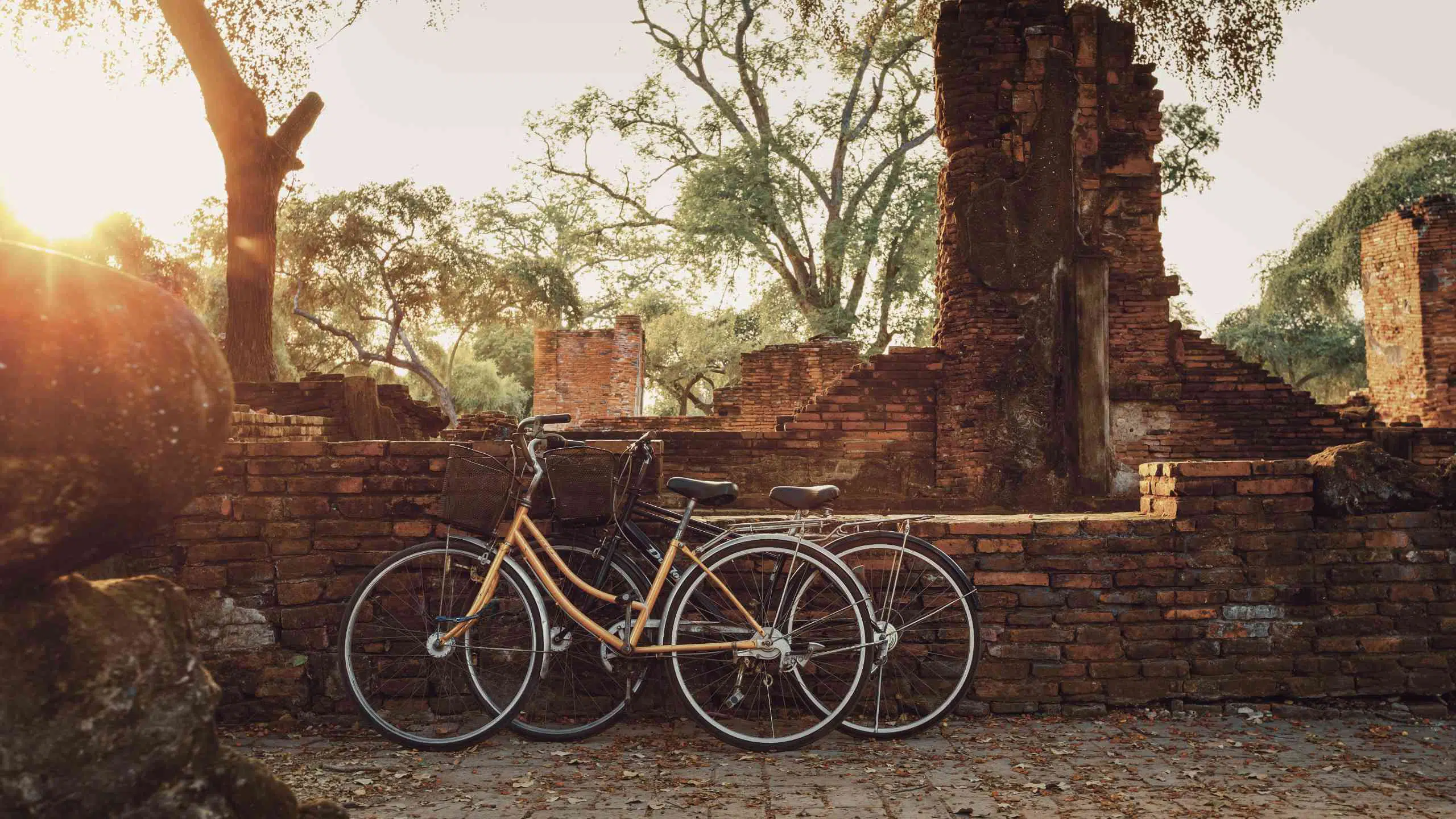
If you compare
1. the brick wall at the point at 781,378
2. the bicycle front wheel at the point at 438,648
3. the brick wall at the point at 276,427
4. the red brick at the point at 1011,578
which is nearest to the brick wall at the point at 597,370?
the brick wall at the point at 781,378

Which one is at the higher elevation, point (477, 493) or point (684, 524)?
point (477, 493)

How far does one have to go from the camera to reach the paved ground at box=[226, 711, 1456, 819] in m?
3.08

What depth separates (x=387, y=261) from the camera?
88.7 feet

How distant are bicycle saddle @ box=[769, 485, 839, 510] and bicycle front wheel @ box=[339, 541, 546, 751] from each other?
3.13 feet

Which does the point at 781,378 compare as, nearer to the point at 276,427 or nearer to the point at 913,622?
the point at 276,427

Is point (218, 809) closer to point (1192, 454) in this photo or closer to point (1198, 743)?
point (1198, 743)

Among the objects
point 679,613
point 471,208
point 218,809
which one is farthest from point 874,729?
point 471,208

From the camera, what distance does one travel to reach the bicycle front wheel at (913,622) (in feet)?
13.0

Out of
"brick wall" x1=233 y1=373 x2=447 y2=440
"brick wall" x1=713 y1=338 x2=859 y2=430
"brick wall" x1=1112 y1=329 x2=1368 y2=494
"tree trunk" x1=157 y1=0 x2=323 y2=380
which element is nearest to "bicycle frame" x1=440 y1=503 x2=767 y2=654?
"brick wall" x1=233 y1=373 x2=447 y2=440

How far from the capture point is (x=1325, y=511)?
4.33 metres

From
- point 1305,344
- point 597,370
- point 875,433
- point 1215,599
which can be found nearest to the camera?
point 1215,599

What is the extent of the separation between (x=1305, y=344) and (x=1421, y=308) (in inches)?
696

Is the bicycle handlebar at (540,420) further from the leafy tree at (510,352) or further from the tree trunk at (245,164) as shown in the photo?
the leafy tree at (510,352)

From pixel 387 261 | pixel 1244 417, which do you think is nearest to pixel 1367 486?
pixel 1244 417
